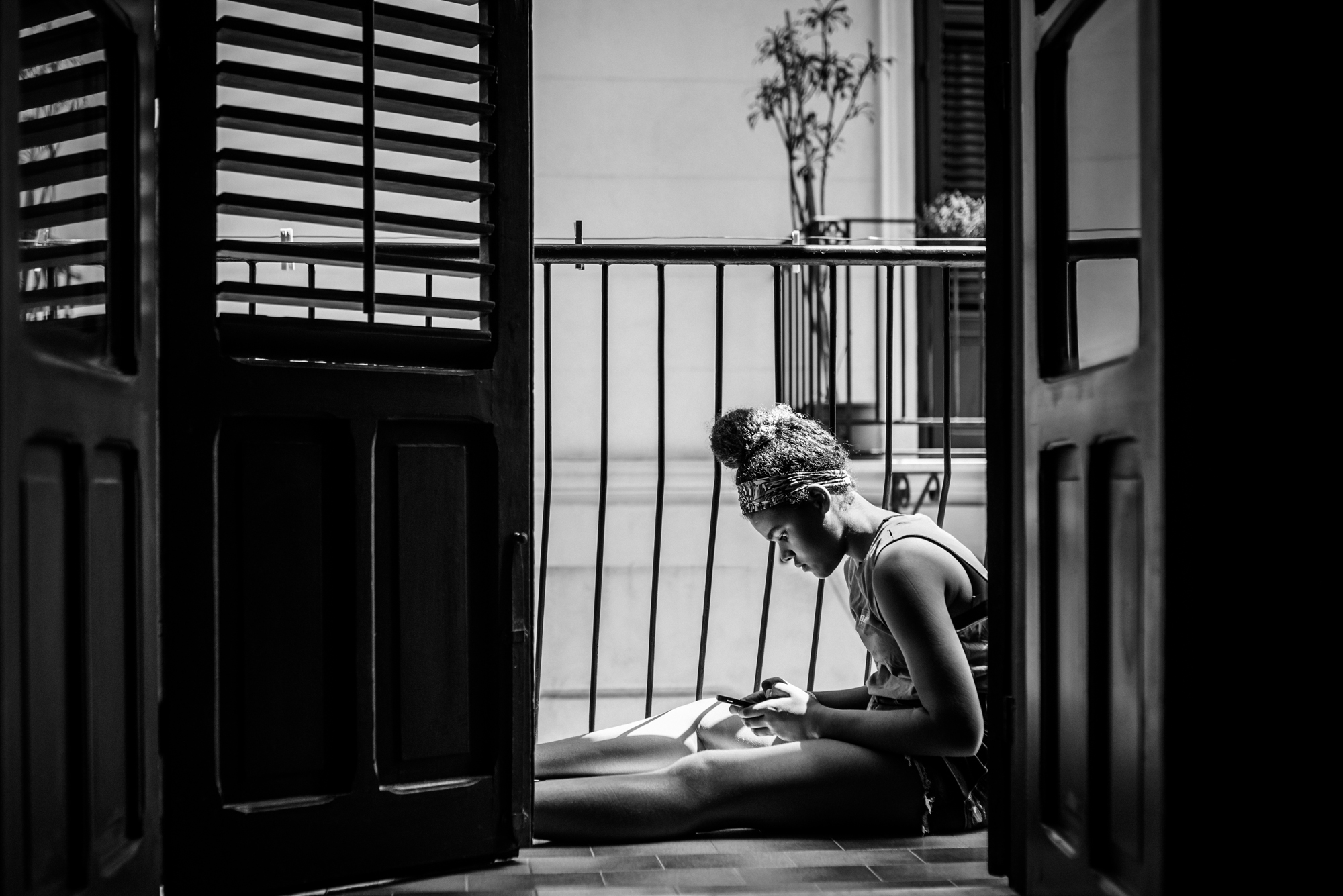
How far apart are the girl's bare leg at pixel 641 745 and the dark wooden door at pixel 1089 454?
83cm

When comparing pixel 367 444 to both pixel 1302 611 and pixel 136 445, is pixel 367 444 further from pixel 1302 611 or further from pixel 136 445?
pixel 1302 611

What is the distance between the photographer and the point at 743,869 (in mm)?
2189

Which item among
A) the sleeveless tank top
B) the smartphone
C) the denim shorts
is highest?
the sleeveless tank top

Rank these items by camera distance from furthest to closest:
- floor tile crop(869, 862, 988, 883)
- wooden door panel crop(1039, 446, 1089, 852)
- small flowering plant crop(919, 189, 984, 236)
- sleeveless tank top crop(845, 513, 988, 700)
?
small flowering plant crop(919, 189, 984, 236) → sleeveless tank top crop(845, 513, 988, 700) → floor tile crop(869, 862, 988, 883) → wooden door panel crop(1039, 446, 1089, 852)

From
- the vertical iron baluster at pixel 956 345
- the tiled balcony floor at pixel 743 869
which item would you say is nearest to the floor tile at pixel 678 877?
the tiled balcony floor at pixel 743 869

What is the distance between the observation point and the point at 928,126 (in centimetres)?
625

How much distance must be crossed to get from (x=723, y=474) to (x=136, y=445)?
405 cm

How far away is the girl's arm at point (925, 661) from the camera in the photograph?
7.35 feet

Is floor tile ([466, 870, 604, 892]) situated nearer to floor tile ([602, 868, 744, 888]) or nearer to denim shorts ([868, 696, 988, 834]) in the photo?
floor tile ([602, 868, 744, 888])

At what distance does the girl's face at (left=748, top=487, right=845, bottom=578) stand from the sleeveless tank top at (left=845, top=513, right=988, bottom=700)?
0.07m

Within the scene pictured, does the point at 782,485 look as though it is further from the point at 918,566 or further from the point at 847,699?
the point at 847,699

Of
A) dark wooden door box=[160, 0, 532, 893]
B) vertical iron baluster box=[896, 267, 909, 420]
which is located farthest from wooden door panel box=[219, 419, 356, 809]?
vertical iron baluster box=[896, 267, 909, 420]

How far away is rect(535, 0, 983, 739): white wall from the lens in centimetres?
588

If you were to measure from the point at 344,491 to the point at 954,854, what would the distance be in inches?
52.3
